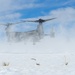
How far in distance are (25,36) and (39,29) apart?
11.5 ft

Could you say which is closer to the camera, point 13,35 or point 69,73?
point 69,73

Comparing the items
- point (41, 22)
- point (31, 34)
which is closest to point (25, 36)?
point (31, 34)

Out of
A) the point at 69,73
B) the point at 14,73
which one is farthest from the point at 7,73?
the point at 69,73

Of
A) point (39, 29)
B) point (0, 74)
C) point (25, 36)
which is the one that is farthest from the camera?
point (39, 29)

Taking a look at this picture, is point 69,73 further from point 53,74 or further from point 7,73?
point 7,73

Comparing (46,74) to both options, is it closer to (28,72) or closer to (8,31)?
(28,72)

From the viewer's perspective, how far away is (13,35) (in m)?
44.1

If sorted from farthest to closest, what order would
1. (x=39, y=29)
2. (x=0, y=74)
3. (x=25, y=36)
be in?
(x=39, y=29), (x=25, y=36), (x=0, y=74)

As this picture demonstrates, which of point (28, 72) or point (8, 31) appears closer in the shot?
point (28, 72)

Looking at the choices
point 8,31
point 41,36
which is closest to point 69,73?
point 41,36

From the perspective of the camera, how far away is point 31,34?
140 feet

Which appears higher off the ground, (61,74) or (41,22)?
(41,22)

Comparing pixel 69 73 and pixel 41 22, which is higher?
pixel 41 22

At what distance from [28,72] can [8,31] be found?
36.1 meters
